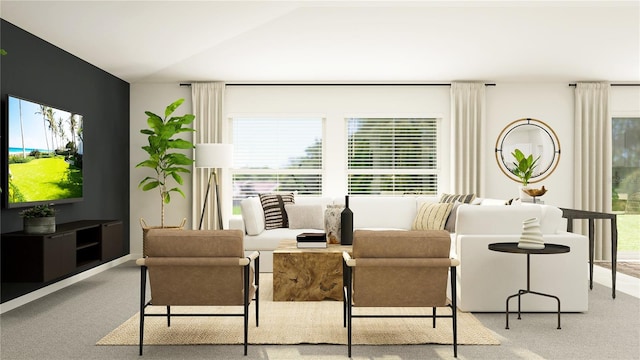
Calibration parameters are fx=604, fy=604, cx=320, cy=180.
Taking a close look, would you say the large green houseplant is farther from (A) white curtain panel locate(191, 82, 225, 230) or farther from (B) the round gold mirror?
(B) the round gold mirror

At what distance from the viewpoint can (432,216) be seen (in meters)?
7.11

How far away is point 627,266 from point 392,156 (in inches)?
131

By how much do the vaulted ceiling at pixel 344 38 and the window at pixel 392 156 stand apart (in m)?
0.72

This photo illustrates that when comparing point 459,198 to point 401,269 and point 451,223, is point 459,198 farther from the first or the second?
point 401,269

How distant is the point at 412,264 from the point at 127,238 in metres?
5.71

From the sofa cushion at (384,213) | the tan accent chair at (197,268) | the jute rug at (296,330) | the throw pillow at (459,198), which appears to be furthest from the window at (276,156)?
the tan accent chair at (197,268)

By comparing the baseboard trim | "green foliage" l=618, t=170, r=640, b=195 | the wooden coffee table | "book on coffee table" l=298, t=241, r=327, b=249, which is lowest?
the baseboard trim

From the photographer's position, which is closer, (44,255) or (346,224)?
(44,255)

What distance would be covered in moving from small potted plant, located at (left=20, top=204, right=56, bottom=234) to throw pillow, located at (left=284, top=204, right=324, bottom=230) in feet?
9.76

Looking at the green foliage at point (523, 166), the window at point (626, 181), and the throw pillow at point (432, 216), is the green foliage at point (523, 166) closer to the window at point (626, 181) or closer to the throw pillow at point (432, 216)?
the window at point (626, 181)

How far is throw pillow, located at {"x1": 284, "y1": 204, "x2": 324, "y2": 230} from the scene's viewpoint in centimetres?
739

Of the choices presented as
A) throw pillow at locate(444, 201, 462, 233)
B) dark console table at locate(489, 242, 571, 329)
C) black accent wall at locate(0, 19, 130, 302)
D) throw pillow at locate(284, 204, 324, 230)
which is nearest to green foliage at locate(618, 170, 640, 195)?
throw pillow at locate(444, 201, 462, 233)

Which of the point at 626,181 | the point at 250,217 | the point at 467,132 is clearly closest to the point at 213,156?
the point at 250,217

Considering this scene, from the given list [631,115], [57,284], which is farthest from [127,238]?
[631,115]
